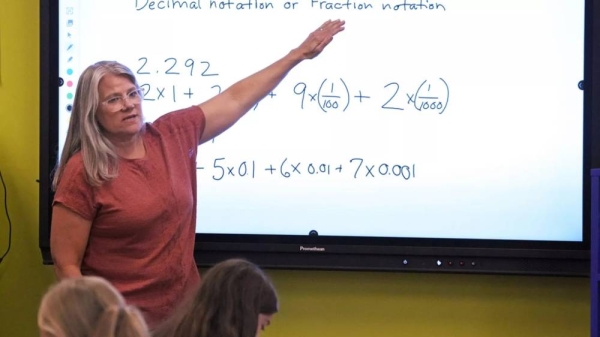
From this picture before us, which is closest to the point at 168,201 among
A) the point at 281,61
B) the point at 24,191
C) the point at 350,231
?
the point at 281,61

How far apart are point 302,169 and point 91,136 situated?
29.8 inches

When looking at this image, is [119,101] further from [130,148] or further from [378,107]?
[378,107]

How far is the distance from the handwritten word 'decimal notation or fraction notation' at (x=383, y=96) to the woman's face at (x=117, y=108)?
65cm

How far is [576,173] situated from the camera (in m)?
2.46

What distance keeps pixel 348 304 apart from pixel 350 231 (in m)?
0.27

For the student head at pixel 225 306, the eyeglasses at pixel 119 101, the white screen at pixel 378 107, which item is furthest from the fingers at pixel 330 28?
the student head at pixel 225 306

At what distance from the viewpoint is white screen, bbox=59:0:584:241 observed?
97.4 inches

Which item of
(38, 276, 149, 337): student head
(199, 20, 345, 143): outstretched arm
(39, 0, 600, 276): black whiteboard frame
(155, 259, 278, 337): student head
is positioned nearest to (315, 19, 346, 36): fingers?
(199, 20, 345, 143): outstretched arm

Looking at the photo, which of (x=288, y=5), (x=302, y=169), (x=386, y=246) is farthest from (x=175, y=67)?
(x=386, y=246)

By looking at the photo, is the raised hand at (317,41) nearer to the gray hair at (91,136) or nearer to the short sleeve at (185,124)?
the short sleeve at (185,124)

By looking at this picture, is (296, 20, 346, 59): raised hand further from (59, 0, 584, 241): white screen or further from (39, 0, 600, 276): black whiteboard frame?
(39, 0, 600, 276): black whiteboard frame

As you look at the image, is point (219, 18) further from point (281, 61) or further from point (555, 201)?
point (555, 201)

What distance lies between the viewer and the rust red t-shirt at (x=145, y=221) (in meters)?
2.04

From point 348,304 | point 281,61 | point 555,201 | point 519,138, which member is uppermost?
point 281,61
